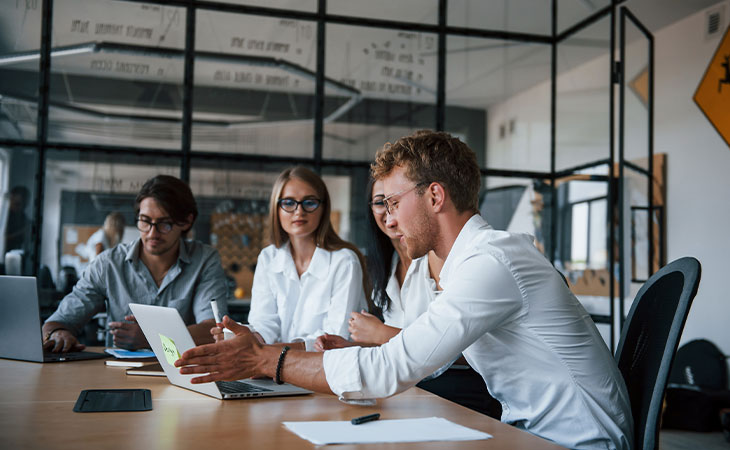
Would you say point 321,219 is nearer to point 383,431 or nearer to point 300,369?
point 300,369

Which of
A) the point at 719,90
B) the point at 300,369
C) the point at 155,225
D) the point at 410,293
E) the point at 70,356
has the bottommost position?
the point at 70,356

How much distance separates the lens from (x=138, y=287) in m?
2.97

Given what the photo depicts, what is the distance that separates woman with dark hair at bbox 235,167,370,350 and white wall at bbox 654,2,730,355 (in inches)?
162

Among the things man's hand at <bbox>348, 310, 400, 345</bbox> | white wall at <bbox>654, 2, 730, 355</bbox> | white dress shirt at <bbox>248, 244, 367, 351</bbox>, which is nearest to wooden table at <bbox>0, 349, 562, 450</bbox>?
man's hand at <bbox>348, 310, 400, 345</bbox>

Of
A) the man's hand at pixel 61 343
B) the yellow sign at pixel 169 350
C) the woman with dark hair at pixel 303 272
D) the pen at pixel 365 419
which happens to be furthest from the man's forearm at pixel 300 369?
the man's hand at pixel 61 343

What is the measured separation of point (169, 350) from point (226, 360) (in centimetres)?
27

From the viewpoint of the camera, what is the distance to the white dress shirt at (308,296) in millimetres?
2836

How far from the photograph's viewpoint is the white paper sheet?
125cm

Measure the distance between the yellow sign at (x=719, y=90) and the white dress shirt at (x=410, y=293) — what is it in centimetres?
411

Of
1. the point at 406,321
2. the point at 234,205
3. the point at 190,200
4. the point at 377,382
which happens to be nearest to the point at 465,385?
the point at 406,321

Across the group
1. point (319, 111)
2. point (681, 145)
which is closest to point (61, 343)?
point (319, 111)

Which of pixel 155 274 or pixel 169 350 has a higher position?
pixel 155 274

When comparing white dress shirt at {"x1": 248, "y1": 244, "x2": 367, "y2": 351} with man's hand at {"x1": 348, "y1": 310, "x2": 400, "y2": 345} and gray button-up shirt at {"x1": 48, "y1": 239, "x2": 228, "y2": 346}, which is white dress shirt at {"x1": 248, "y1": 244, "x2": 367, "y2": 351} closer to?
gray button-up shirt at {"x1": 48, "y1": 239, "x2": 228, "y2": 346}

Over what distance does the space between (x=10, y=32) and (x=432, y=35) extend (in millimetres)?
3160
